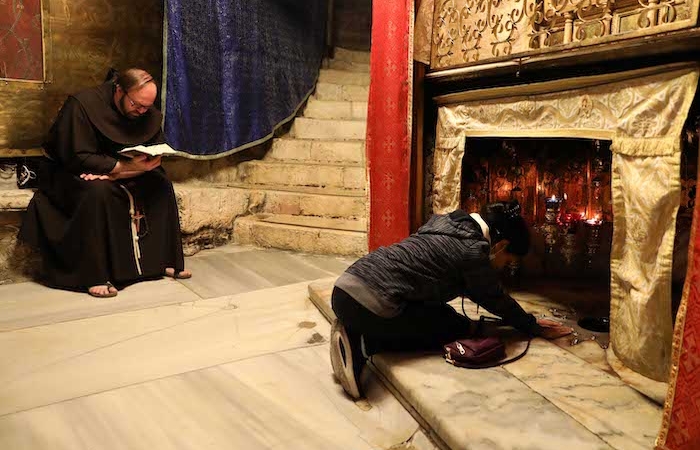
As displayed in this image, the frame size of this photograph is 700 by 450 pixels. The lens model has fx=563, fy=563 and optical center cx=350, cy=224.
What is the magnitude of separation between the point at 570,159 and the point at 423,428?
2.58m

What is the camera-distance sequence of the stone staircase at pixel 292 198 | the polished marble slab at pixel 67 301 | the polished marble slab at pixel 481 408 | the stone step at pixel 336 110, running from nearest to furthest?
the polished marble slab at pixel 481 408 < the polished marble slab at pixel 67 301 < the stone staircase at pixel 292 198 < the stone step at pixel 336 110

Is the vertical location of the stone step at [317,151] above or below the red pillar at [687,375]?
above

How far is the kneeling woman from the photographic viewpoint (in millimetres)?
2639

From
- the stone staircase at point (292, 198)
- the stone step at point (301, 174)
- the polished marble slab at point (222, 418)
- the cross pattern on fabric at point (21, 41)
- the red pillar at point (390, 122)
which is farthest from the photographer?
the stone step at point (301, 174)

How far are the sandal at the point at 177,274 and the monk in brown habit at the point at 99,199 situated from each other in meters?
0.11

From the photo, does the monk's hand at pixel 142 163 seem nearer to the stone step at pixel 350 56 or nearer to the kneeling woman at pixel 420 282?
the kneeling woman at pixel 420 282

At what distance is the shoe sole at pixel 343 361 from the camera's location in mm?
2674

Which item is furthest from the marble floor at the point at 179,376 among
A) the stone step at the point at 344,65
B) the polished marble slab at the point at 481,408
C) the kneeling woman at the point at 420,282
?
the stone step at the point at 344,65

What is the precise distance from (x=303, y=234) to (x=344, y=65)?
10.7 feet

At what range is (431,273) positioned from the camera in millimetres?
2666

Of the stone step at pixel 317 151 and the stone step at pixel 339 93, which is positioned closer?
the stone step at pixel 317 151

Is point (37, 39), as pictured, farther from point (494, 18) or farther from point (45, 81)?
point (494, 18)

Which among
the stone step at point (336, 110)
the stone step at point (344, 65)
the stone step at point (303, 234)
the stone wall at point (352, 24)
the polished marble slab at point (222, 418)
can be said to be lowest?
the polished marble slab at point (222, 418)

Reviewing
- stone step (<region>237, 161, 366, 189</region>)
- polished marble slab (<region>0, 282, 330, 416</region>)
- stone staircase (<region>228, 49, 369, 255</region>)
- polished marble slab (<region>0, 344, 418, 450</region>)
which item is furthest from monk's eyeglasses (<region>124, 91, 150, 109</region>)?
polished marble slab (<region>0, 344, 418, 450</region>)
